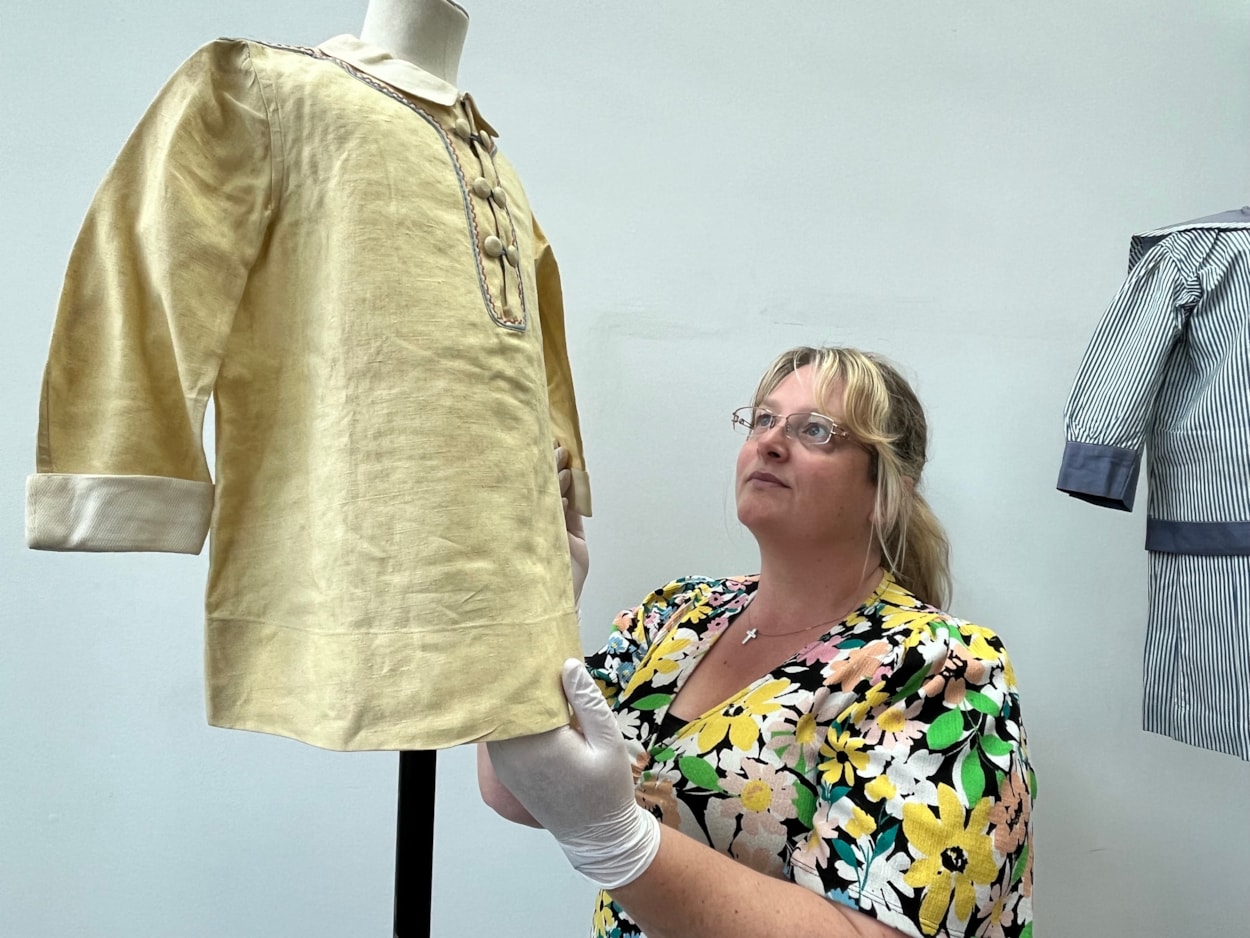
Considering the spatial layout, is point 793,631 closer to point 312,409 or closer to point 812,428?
point 812,428

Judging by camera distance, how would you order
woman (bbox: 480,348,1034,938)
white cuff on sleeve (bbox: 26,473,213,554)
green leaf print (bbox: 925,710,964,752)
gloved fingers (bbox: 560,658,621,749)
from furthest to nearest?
green leaf print (bbox: 925,710,964,752)
woman (bbox: 480,348,1034,938)
gloved fingers (bbox: 560,658,621,749)
white cuff on sleeve (bbox: 26,473,213,554)

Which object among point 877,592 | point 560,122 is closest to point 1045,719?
point 877,592

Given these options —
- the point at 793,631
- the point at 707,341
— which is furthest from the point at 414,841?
the point at 707,341

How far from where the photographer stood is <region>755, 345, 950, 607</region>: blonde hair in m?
1.18

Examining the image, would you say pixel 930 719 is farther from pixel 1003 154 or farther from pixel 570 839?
pixel 1003 154

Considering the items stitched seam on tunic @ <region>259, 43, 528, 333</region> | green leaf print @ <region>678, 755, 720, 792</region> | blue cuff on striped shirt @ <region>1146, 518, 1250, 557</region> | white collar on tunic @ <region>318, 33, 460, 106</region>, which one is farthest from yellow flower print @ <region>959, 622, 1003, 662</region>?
white collar on tunic @ <region>318, 33, 460, 106</region>

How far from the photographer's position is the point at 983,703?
3.25 ft

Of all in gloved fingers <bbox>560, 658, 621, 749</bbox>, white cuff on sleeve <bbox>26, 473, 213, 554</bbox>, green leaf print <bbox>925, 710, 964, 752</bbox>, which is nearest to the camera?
white cuff on sleeve <bbox>26, 473, 213, 554</bbox>

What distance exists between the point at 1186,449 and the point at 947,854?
820 mm

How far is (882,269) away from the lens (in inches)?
65.9

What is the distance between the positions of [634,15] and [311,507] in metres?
1.20

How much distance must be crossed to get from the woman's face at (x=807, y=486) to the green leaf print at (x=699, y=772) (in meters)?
0.29

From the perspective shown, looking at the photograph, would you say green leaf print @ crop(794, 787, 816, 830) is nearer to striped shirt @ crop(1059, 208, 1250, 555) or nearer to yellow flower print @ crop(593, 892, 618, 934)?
yellow flower print @ crop(593, 892, 618, 934)

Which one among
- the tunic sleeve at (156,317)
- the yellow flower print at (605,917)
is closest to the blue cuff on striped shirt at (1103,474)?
the yellow flower print at (605,917)
